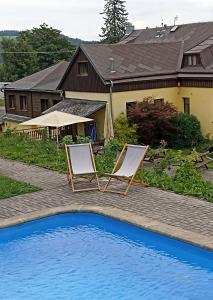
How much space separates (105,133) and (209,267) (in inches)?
710

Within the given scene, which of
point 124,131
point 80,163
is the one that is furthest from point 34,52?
point 80,163

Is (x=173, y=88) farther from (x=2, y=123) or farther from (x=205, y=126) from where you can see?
(x=2, y=123)

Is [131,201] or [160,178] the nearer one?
[131,201]

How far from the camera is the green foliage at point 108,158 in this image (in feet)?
52.4

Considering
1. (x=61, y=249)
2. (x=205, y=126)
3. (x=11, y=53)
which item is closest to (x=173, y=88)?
(x=205, y=126)

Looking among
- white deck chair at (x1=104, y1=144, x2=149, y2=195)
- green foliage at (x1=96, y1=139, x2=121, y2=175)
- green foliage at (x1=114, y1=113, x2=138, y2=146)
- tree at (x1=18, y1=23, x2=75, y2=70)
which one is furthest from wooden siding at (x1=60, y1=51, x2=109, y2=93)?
tree at (x1=18, y1=23, x2=75, y2=70)

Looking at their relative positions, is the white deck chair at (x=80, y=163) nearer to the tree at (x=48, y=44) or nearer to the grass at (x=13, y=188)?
the grass at (x=13, y=188)

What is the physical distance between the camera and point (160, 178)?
14.3 meters

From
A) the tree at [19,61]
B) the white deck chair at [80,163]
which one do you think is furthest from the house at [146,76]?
the tree at [19,61]

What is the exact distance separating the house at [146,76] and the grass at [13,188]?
12.7m

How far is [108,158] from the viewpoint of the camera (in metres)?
17.1

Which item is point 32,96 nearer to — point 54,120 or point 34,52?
point 54,120

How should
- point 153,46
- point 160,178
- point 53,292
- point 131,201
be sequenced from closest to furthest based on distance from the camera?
point 53,292
point 131,201
point 160,178
point 153,46

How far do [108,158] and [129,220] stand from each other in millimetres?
6366
